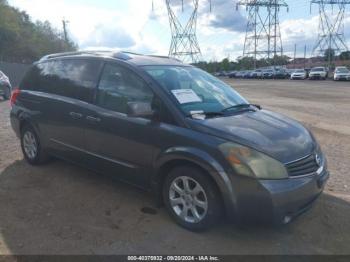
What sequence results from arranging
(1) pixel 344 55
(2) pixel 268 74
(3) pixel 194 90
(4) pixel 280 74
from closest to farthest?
(3) pixel 194 90
(4) pixel 280 74
(2) pixel 268 74
(1) pixel 344 55

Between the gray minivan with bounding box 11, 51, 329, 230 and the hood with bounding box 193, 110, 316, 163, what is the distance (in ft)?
0.04

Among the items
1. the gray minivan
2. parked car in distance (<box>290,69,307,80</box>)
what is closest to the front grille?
the gray minivan

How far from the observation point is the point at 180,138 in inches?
156

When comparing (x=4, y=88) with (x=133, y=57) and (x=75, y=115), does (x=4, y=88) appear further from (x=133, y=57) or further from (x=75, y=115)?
(x=133, y=57)

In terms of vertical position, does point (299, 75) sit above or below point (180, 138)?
below

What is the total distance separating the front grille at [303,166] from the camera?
3729 mm

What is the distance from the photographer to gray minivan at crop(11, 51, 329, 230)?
11.9ft

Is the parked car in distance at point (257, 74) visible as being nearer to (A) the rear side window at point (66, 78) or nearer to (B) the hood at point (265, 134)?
(A) the rear side window at point (66, 78)

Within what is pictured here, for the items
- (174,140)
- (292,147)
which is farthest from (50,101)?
(292,147)

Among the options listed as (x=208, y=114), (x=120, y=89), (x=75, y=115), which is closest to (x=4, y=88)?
(x=75, y=115)

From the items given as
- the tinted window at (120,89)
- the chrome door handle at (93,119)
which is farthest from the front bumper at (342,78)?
the chrome door handle at (93,119)

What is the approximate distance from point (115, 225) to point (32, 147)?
2.57 meters

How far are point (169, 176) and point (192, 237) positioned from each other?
2.15 feet

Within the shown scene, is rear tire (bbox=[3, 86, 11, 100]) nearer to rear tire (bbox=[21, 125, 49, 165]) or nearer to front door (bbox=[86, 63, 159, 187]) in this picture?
rear tire (bbox=[21, 125, 49, 165])
